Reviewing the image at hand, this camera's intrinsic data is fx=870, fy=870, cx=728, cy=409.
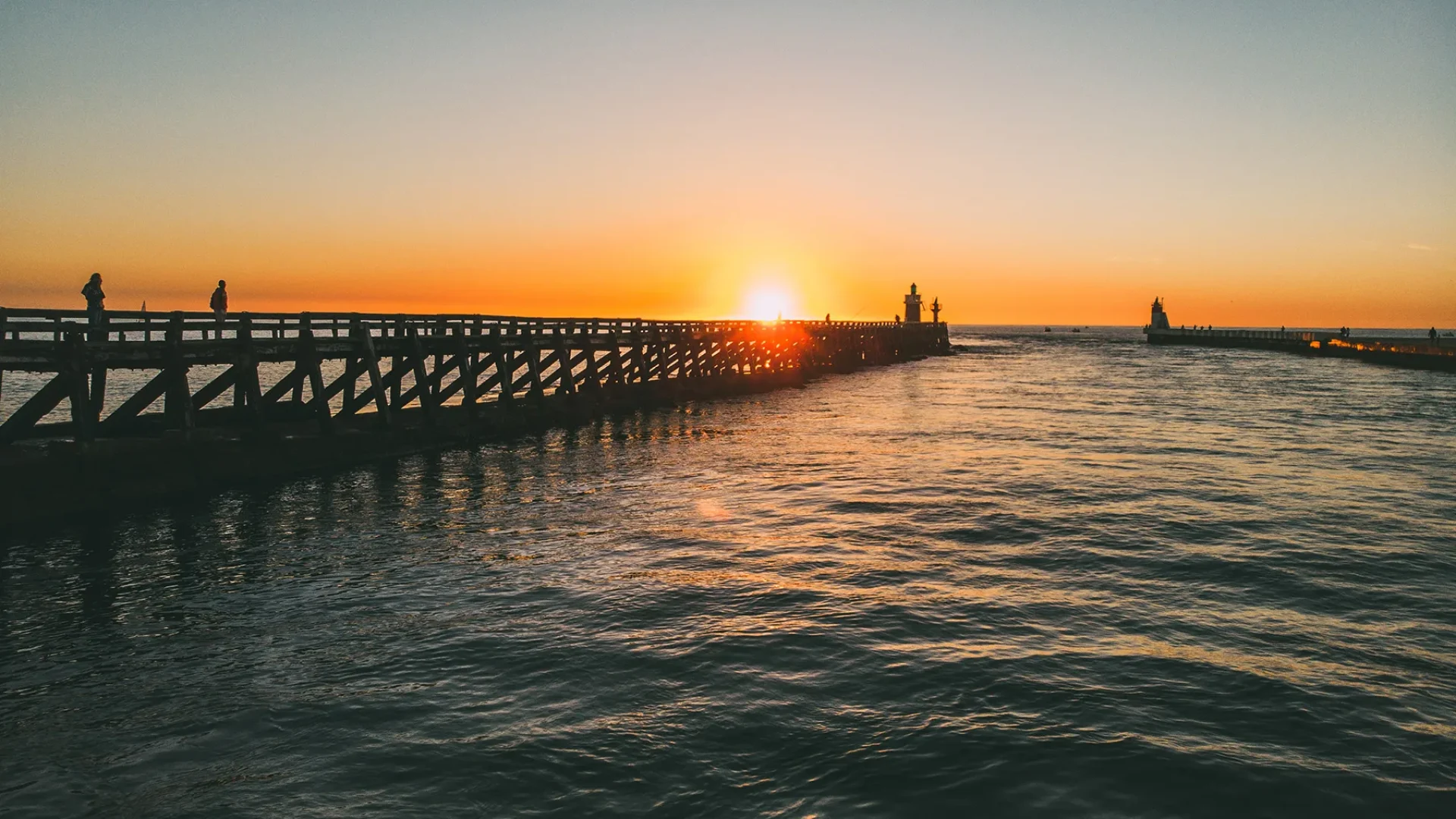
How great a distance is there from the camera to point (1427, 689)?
668 centimetres

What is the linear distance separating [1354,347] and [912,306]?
4766 centimetres

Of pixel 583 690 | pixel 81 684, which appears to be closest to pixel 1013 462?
pixel 583 690

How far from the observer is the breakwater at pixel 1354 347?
57969mm

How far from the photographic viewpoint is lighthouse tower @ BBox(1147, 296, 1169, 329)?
15362 centimetres

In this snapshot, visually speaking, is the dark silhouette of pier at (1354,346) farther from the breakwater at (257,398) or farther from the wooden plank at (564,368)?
the wooden plank at (564,368)

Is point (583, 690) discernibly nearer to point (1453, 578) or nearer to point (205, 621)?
point (205, 621)

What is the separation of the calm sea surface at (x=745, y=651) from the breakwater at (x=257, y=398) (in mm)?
1289

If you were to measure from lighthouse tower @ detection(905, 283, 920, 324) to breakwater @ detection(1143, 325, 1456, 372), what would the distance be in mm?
40875

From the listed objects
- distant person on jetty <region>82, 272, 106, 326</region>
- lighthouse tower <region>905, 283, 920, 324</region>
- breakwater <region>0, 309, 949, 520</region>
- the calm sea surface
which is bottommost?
the calm sea surface

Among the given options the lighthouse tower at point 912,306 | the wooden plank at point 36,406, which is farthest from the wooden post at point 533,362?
the lighthouse tower at point 912,306

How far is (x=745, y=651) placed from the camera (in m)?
7.45

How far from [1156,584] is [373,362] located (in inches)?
688

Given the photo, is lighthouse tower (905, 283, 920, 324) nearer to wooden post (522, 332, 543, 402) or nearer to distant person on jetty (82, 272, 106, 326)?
wooden post (522, 332, 543, 402)

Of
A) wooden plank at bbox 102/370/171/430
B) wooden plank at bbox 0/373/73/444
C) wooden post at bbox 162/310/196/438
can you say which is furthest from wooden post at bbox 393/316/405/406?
wooden plank at bbox 0/373/73/444
